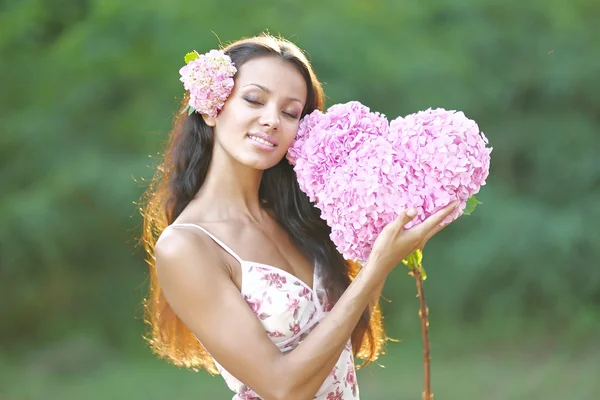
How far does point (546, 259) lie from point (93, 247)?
11.9 ft

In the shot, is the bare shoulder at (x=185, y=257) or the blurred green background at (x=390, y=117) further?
the blurred green background at (x=390, y=117)

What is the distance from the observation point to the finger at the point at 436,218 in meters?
1.83

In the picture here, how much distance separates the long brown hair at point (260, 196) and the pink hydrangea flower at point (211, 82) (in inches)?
1.9

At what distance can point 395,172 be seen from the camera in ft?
6.03

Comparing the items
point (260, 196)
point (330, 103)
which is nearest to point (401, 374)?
point (330, 103)

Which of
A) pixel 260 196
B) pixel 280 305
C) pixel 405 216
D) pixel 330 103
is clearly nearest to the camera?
pixel 405 216

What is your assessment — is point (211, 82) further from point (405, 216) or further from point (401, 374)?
point (401, 374)

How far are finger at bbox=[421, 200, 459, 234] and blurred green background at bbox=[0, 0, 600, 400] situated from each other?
455 centimetres

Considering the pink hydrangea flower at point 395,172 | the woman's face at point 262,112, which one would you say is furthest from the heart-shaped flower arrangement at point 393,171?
the woman's face at point 262,112

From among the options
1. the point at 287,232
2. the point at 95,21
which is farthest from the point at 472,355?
the point at 287,232

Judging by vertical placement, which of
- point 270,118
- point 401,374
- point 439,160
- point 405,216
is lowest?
point 405,216

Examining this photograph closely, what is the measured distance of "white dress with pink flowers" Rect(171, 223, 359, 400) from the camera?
1.94 m

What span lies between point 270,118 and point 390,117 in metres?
4.82

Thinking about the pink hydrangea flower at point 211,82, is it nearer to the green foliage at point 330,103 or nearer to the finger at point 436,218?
the finger at point 436,218
